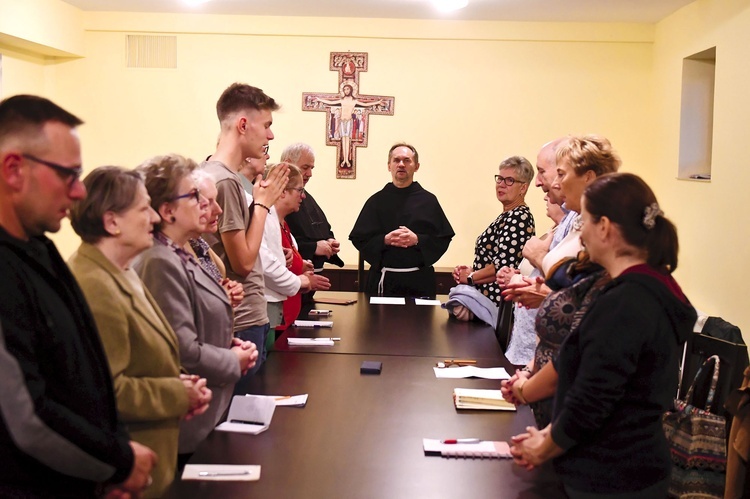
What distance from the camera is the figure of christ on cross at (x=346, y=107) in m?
6.91

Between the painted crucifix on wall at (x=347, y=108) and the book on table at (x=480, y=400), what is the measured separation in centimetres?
457

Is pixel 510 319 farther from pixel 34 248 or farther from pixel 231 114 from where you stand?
pixel 34 248

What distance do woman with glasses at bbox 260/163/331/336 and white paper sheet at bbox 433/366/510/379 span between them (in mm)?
784

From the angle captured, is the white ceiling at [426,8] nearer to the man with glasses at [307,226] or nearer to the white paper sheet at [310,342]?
the man with glasses at [307,226]

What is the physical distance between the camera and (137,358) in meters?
1.82

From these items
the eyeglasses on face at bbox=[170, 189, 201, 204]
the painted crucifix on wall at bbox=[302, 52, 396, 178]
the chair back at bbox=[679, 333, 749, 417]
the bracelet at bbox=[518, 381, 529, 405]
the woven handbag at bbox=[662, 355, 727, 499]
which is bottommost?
A: the woven handbag at bbox=[662, 355, 727, 499]

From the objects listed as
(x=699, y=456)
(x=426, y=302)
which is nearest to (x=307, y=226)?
(x=426, y=302)

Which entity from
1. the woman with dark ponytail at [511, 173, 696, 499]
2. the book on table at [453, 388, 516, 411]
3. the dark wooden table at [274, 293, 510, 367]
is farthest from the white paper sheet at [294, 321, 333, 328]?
the woman with dark ponytail at [511, 173, 696, 499]

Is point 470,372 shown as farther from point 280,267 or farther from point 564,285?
point 280,267

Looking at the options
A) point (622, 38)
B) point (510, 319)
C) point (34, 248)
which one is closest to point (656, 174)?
point (622, 38)

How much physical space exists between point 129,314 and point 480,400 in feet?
4.02

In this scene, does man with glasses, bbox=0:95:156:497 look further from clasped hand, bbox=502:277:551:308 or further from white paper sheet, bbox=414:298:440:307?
white paper sheet, bbox=414:298:440:307

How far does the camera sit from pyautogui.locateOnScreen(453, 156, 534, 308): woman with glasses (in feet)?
13.9

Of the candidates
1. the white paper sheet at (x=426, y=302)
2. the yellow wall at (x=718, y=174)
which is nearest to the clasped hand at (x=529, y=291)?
the white paper sheet at (x=426, y=302)
